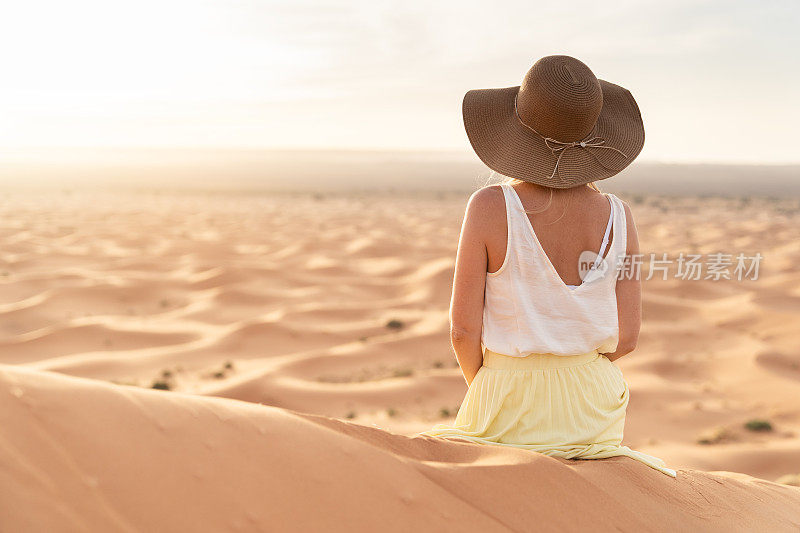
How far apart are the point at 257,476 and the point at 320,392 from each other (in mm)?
4004

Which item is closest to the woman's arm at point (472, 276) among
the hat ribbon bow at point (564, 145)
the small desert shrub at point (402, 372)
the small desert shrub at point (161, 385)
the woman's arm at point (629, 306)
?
the hat ribbon bow at point (564, 145)

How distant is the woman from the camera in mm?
Result: 2109

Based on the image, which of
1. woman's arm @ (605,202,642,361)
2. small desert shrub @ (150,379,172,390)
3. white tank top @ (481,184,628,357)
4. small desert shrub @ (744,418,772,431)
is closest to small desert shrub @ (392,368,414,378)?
small desert shrub @ (150,379,172,390)

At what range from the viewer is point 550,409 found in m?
2.18

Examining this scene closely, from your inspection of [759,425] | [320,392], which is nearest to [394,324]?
[320,392]

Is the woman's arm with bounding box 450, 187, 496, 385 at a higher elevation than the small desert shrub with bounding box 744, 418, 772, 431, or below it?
higher

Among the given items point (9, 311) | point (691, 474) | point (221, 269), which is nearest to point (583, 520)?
point (691, 474)

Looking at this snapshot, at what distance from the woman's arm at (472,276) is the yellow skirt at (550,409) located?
0.37ft

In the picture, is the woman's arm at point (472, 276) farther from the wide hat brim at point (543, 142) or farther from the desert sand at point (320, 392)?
the desert sand at point (320, 392)

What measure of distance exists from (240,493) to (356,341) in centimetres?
575

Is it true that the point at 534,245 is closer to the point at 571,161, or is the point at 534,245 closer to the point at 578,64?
the point at 571,161

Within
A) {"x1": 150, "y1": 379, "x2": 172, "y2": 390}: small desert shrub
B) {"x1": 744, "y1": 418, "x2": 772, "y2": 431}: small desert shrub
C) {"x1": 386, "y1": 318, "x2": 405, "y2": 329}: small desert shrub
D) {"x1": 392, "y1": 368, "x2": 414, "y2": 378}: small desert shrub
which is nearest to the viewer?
{"x1": 744, "y1": 418, "x2": 772, "y2": 431}: small desert shrub

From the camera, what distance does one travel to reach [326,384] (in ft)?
19.0

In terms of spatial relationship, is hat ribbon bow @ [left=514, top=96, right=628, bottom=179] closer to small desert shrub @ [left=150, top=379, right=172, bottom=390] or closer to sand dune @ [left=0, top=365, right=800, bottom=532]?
sand dune @ [left=0, top=365, right=800, bottom=532]
